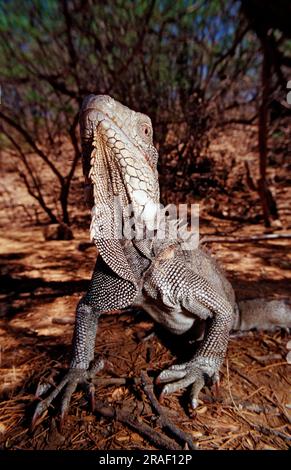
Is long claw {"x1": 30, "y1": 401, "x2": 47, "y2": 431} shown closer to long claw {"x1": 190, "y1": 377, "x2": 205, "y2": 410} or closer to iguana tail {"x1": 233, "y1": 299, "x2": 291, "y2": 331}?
long claw {"x1": 190, "y1": 377, "x2": 205, "y2": 410}

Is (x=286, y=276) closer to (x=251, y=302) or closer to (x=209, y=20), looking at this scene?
(x=251, y=302)

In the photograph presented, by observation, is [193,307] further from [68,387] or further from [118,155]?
[118,155]

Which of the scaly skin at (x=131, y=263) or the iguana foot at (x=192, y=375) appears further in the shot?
the iguana foot at (x=192, y=375)

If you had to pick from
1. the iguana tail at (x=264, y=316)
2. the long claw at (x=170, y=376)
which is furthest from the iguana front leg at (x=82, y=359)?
the iguana tail at (x=264, y=316)

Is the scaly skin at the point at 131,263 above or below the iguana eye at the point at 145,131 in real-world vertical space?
below

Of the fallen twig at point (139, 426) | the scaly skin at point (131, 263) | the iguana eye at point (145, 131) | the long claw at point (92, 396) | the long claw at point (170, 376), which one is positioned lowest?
the fallen twig at point (139, 426)

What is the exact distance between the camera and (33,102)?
302 inches

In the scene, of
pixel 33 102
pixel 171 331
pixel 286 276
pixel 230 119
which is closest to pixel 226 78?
pixel 230 119

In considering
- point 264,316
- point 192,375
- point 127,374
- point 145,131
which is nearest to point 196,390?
point 192,375

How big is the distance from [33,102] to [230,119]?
14.7ft

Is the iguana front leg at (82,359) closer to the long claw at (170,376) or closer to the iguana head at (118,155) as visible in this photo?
the long claw at (170,376)

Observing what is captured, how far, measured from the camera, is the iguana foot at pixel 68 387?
80.1 inches

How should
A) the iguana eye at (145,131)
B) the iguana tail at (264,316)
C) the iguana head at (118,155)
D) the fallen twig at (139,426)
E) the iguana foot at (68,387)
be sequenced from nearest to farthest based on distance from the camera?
the fallen twig at (139,426) < the iguana head at (118,155) < the iguana foot at (68,387) < the iguana eye at (145,131) < the iguana tail at (264,316)

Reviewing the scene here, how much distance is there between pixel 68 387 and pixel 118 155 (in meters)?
1.38
